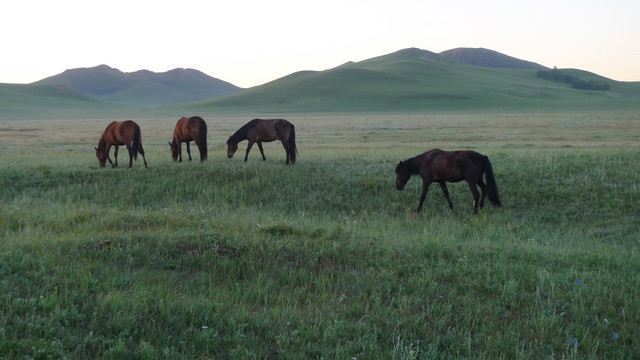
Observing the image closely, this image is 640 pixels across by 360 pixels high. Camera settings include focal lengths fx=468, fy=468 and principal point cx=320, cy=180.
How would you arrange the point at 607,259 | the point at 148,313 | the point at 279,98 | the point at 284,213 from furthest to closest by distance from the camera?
1. the point at 279,98
2. the point at 284,213
3. the point at 607,259
4. the point at 148,313

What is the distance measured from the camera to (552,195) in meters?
12.8

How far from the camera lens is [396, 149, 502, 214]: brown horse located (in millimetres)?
11555

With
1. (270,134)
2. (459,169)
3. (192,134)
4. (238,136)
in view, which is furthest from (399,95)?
(459,169)

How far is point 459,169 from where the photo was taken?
1170cm

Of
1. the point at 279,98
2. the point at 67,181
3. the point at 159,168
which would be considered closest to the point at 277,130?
the point at 159,168

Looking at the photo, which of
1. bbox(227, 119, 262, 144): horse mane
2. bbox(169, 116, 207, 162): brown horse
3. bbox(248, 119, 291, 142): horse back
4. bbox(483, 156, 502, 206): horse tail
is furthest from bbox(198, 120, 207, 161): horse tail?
bbox(483, 156, 502, 206): horse tail

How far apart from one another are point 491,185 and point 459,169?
920 mm

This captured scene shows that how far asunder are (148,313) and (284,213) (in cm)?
704

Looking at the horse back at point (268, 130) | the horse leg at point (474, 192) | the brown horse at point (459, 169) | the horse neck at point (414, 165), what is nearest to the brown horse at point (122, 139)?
the horse back at point (268, 130)

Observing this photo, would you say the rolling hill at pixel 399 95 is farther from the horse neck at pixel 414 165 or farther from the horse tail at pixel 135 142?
the horse neck at pixel 414 165

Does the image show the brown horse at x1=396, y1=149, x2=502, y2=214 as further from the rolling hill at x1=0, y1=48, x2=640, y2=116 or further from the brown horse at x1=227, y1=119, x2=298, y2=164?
the rolling hill at x1=0, y1=48, x2=640, y2=116

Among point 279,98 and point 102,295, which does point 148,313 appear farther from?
point 279,98

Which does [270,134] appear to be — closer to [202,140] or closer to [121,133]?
[202,140]

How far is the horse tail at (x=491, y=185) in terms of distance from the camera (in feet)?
37.8
